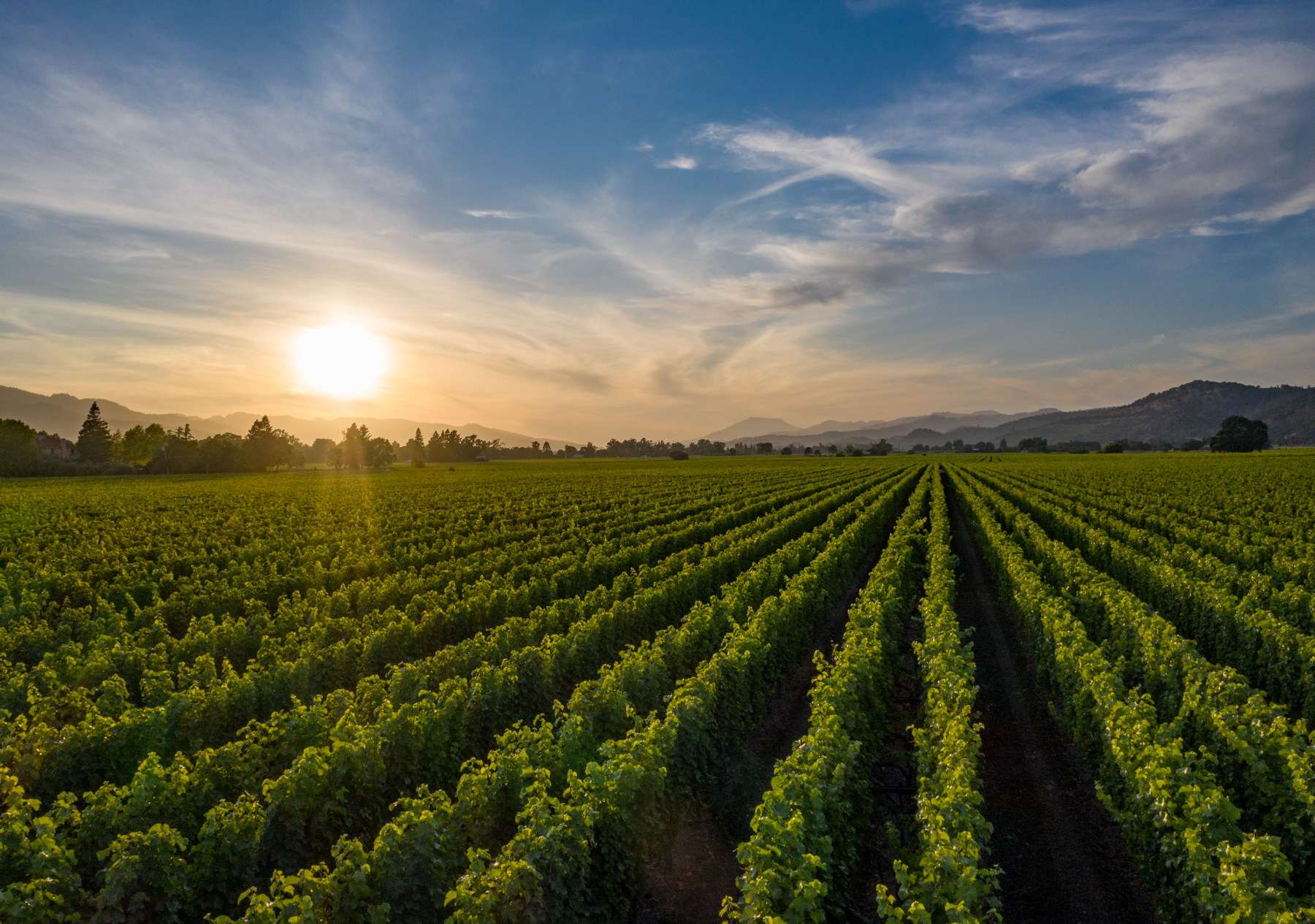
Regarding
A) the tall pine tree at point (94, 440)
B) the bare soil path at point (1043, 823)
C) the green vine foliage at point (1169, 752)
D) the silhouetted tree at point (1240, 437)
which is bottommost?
the bare soil path at point (1043, 823)

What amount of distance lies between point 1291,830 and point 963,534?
27.7 meters

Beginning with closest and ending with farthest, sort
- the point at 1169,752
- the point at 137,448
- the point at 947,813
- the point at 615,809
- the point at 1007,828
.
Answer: the point at 947,813 < the point at 615,809 < the point at 1169,752 < the point at 1007,828 < the point at 137,448

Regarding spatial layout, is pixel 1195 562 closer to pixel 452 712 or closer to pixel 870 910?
pixel 870 910

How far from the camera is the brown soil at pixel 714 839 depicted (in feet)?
24.2

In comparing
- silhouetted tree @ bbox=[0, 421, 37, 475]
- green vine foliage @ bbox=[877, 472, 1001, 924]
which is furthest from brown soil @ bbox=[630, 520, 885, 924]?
silhouetted tree @ bbox=[0, 421, 37, 475]

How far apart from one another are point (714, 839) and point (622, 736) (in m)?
1.80

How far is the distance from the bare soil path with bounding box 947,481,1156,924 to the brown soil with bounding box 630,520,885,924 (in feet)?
9.93

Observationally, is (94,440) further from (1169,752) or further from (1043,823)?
(1169,752)

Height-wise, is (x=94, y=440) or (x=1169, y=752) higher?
(x=94, y=440)

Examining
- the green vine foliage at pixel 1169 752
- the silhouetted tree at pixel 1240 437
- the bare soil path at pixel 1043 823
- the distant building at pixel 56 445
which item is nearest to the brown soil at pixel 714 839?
the bare soil path at pixel 1043 823

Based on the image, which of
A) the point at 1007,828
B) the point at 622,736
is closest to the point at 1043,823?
the point at 1007,828

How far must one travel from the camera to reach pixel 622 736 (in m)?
9.13

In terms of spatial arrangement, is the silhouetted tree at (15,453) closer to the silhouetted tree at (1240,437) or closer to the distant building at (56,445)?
the distant building at (56,445)

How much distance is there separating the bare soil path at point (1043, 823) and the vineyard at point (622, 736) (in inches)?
6.3
